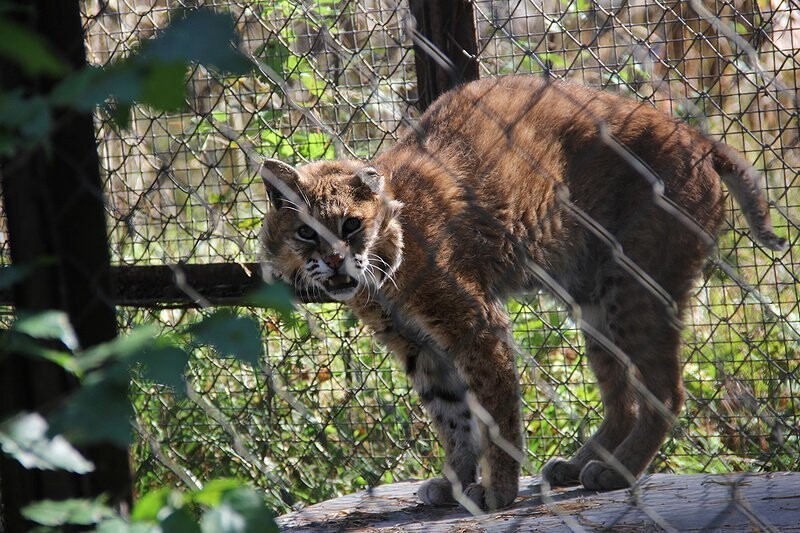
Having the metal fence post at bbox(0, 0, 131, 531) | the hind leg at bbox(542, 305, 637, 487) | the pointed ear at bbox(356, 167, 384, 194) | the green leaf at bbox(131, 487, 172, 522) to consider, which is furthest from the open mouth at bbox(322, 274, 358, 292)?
the green leaf at bbox(131, 487, 172, 522)

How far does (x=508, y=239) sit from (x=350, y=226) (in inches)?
20.7

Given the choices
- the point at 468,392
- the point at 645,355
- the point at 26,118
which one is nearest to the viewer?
the point at 26,118

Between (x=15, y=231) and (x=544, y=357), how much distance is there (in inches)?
117

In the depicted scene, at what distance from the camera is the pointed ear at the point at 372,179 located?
9.65 ft

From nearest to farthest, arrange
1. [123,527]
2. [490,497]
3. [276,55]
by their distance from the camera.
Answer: [123,527]
[490,497]
[276,55]

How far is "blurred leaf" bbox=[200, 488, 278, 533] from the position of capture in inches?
36.6

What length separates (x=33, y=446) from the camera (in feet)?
3.39

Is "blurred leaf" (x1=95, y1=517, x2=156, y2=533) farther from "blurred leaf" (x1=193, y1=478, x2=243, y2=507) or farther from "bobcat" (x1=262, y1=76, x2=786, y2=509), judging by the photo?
"bobcat" (x1=262, y1=76, x2=786, y2=509)

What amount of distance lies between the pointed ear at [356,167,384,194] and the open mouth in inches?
11.6

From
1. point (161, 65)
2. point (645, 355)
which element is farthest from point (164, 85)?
point (645, 355)

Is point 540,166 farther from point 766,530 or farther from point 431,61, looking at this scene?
point 766,530

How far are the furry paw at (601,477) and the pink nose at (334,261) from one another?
98 cm

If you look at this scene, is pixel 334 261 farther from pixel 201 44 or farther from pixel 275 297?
pixel 201 44

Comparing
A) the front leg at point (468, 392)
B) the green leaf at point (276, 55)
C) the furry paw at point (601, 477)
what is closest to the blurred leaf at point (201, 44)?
the front leg at point (468, 392)
